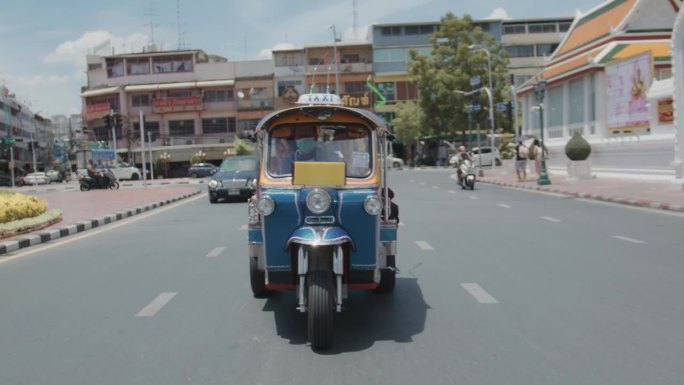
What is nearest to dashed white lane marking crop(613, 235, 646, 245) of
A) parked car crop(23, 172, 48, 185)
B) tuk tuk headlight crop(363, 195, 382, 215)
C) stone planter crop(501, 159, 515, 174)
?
tuk tuk headlight crop(363, 195, 382, 215)

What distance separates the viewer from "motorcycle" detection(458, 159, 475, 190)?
1037 inches

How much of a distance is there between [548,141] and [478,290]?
3117cm

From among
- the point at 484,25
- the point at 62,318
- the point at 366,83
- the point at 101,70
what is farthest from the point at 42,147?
the point at 62,318

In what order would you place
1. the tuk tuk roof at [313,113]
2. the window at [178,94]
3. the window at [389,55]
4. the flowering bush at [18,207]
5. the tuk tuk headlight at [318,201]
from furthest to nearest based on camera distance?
1. the window at [389,55]
2. the window at [178,94]
3. the flowering bush at [18,207]
4. the tuk tuk roof at [313,113]
5. the tuk tuk headlight at [318,201]

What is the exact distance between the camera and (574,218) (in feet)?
48.4

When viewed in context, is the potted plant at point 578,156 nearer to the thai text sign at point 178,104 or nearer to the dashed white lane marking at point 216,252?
the dashed white lane marking at point 216,252

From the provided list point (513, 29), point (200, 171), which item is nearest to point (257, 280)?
point (200, 171)

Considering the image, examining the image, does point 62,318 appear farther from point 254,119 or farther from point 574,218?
point 254,119

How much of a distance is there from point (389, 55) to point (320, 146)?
218ft

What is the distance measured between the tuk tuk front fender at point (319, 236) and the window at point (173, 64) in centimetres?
6668

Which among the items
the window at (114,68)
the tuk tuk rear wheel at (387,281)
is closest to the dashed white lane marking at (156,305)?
the tuk tuk rear wheel at (387,281)

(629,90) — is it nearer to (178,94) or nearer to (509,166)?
(509,166)

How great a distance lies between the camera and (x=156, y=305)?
6723mm

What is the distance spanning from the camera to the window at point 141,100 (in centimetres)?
6831
